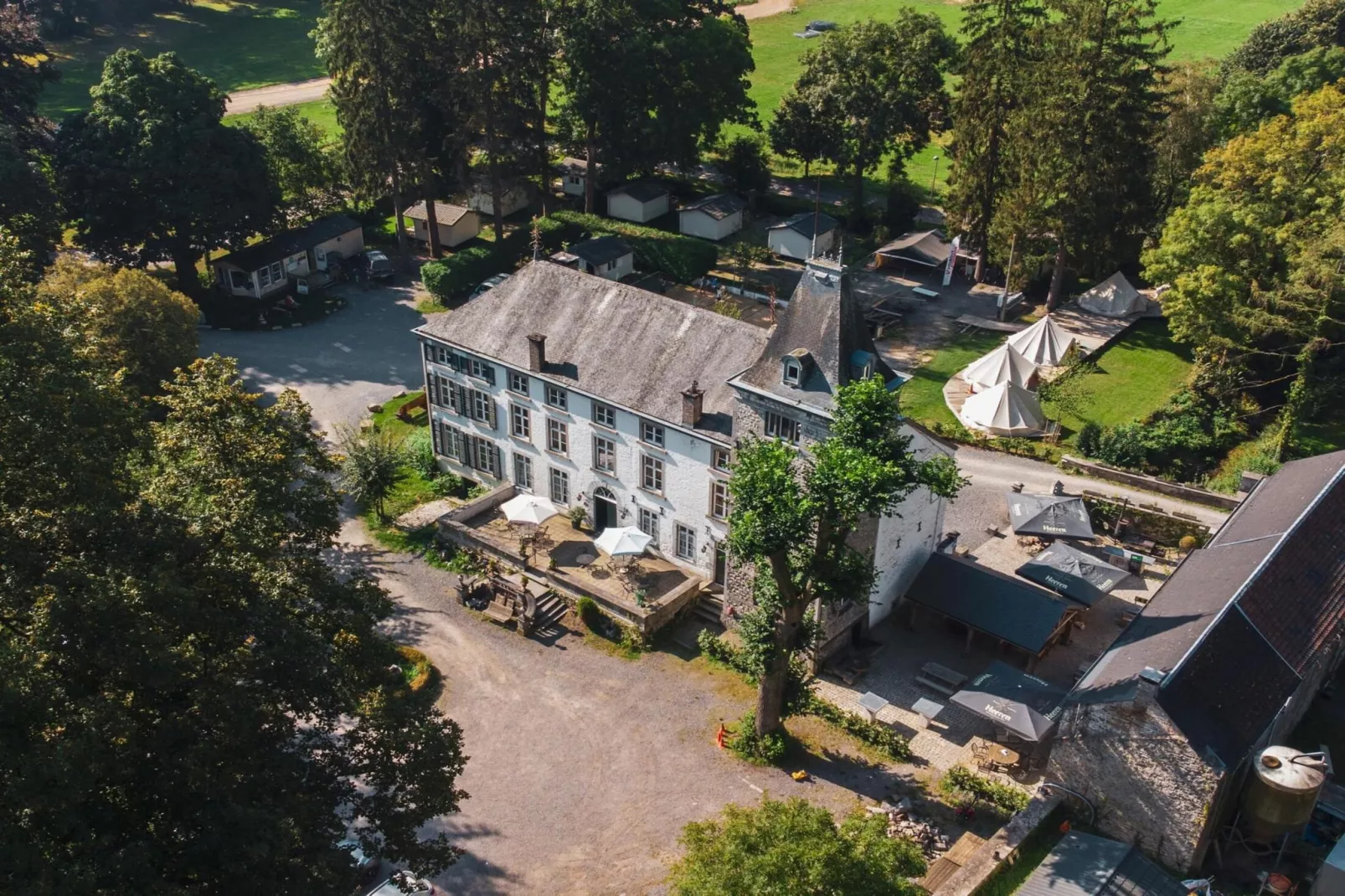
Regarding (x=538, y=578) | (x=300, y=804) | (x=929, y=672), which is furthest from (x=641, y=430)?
(x=300, y=804)

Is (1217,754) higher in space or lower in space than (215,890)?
lower

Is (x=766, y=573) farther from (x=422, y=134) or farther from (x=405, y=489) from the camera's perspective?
(x=422, y=134)

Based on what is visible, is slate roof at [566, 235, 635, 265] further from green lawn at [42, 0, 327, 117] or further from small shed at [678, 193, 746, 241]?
green lawn at [42, 0, 327, 117]

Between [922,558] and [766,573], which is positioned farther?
[922,558]

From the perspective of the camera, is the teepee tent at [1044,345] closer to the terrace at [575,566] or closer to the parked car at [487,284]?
the terrace at [575,566]

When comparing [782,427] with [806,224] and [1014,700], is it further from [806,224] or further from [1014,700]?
[806,224]

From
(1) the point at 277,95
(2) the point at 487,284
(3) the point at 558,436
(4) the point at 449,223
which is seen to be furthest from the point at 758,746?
(1) the point at 277,95
